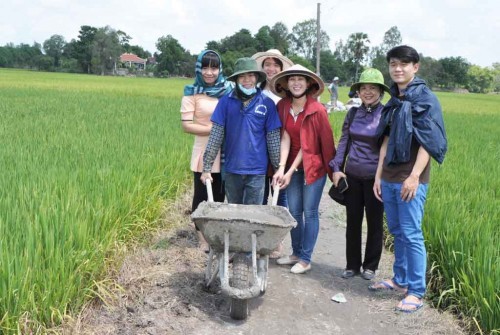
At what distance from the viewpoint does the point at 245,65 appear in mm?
3223

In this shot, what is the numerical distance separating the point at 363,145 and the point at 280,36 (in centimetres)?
9644

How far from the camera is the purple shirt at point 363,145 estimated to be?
332 centimetres

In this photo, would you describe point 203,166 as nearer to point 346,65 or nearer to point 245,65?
point 245,65

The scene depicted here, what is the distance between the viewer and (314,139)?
11.5 feet

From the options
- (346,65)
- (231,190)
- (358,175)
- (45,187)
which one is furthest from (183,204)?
(346,65)

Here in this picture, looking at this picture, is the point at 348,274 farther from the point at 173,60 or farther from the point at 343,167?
the point at 173,60

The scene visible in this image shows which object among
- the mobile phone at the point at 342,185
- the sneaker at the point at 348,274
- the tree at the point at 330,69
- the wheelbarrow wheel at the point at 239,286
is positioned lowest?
the sneaker at the point at 348,274

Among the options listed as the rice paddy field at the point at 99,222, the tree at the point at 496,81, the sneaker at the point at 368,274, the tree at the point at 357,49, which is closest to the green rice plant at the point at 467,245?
the rice paddy field at the point at 99,222

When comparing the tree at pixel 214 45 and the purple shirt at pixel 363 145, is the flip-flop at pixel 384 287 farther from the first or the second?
the tree at pixel 214 45

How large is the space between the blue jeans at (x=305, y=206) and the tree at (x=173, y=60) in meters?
78.2

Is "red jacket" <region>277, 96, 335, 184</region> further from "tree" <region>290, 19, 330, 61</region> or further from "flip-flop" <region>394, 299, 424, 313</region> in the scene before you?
"tree" <region>290, 19, 330, 61</region>

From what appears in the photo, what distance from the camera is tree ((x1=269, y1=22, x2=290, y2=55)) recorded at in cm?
8911

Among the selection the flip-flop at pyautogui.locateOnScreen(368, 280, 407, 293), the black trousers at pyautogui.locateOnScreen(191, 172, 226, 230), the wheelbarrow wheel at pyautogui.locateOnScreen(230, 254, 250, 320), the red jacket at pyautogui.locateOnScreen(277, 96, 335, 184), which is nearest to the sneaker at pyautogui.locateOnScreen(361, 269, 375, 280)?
the flip-flop at pyautogui.locateOnScreen(368, 280, 407, 293)

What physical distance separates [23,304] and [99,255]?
0.66 metres
